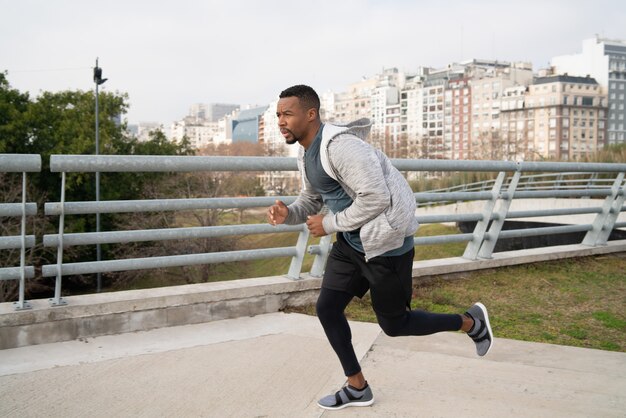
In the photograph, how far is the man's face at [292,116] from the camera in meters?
3.16

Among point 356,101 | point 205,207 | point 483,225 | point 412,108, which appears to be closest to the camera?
point 205,207

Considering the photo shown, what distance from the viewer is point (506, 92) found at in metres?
148

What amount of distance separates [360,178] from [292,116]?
0.48 meters

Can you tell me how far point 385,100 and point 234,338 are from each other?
179 meters

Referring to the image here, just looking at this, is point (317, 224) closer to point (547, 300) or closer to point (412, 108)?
point (547, 300)

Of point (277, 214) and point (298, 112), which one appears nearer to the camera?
point (298, 112)

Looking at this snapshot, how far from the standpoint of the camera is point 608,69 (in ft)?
480

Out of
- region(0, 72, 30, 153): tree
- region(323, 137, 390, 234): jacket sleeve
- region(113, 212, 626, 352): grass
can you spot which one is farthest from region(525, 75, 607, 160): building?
region(323, 137, 390, 234): jacket sleeve

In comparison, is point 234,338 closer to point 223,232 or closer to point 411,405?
point 223,232

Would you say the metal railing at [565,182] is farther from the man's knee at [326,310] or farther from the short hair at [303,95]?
the short hair at [303,95]

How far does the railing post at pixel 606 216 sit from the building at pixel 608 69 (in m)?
151

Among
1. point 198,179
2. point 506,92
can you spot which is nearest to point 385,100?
point 506,92

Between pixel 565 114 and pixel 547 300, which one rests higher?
pixel 565 114

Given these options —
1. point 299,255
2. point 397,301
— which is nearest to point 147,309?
point 299,255
